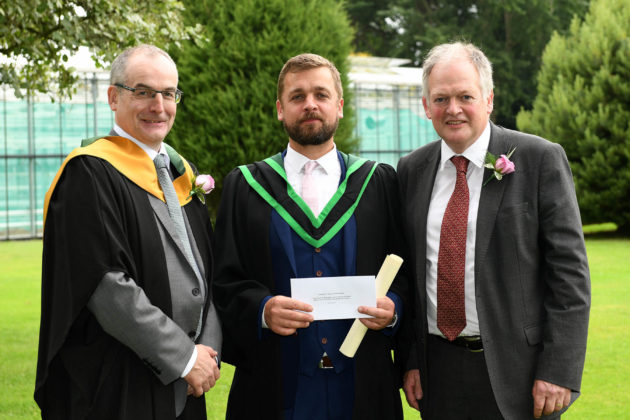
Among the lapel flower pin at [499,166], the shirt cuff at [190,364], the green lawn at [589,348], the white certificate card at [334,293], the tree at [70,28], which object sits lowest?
the green lawn at [589,348]

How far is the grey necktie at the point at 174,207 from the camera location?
10.5 ft

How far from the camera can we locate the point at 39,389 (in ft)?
9.78

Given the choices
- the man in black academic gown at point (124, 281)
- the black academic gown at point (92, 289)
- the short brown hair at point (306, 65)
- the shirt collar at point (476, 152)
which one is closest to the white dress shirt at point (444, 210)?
the shirt collar at point (476, 152)

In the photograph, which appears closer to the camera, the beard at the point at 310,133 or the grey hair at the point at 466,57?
the grey hair at the point at 466,57

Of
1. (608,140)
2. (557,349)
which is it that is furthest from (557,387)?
(608,140)

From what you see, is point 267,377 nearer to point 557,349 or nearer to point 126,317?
point 126,317

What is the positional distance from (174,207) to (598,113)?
57.9 feet

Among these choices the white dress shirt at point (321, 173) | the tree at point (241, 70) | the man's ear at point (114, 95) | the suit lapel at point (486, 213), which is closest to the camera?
the suit lapel at point (486, 213)

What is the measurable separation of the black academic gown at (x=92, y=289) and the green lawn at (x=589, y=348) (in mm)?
2966

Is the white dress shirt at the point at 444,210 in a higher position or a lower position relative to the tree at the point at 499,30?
lower

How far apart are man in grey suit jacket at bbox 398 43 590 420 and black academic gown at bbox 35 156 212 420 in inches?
47.5

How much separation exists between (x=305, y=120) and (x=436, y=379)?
4.47 ft

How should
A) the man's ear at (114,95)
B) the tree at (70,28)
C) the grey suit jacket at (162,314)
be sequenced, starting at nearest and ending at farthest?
1. the grey suit jacket at (162,314)
2. the man's ear at (114,95)
3. the tree at (70,28)

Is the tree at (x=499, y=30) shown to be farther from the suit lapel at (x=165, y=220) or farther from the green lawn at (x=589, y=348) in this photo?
the suit lapel at (x=165, y=220)
